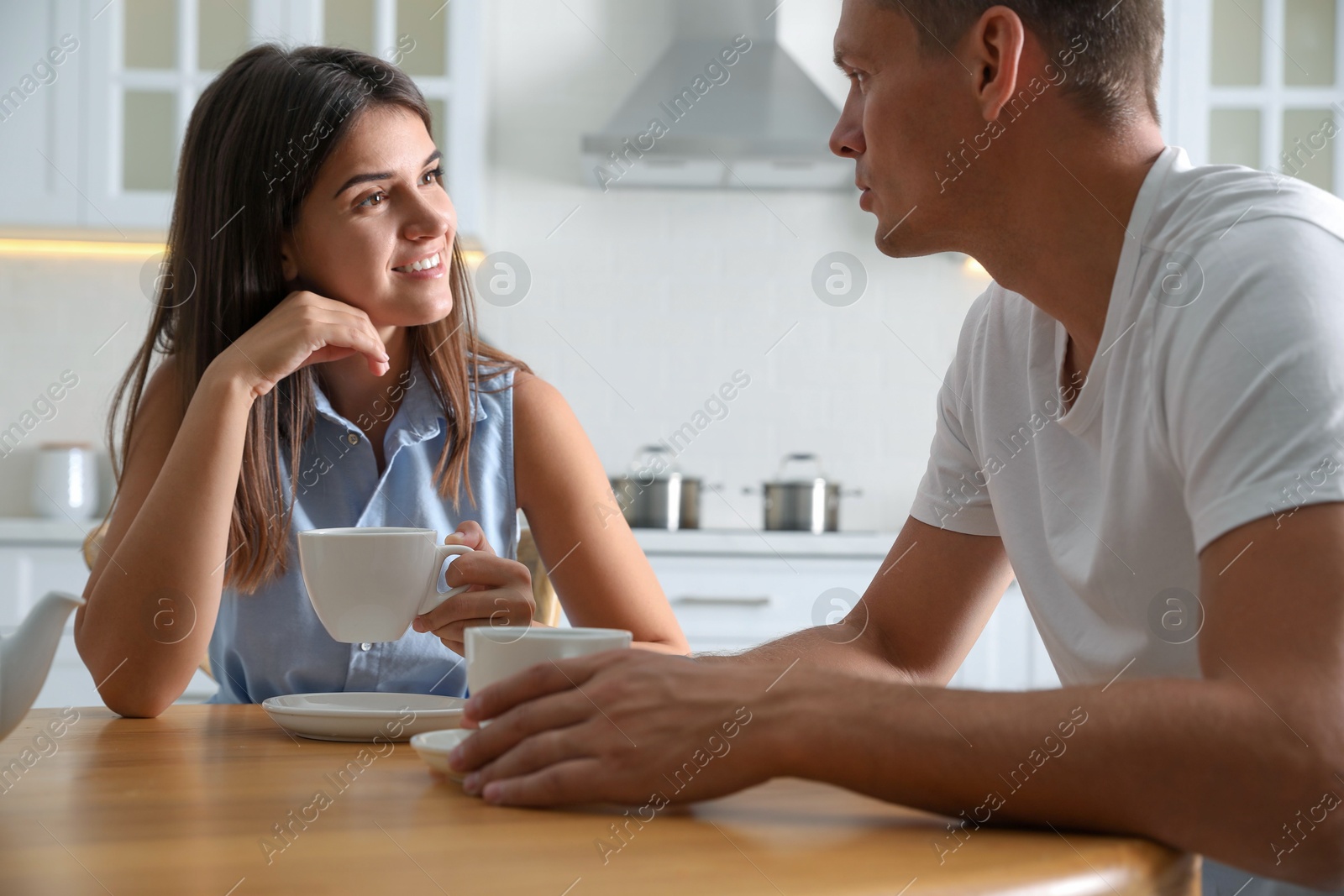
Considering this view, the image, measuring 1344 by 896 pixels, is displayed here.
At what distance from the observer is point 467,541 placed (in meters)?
1.09

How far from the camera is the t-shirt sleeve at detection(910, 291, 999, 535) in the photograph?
3.74 ft

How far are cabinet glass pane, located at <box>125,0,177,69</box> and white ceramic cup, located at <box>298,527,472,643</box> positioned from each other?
2481mm

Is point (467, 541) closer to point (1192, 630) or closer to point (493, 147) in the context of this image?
point (1192, 630)

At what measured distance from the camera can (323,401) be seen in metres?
1.39

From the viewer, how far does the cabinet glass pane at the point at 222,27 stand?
2896mm

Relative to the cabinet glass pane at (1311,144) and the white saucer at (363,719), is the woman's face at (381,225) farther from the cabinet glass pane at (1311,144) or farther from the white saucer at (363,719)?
the cabinet glass pane at (1311,144)

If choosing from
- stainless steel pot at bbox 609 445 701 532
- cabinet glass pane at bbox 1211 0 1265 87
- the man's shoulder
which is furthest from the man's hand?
cabinet glass pane at bbox 1211 0 1265 87

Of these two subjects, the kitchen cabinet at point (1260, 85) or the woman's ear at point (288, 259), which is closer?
the woman's ear at point (288, 259)

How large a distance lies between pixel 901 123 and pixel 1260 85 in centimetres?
251

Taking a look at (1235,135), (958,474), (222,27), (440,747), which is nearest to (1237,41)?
(1235,135)

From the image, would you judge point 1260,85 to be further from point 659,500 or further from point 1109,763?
point 1109,763

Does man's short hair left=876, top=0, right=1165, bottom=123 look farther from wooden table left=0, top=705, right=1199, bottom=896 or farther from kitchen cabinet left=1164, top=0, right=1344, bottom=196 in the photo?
kitchen cabinet left=1164, top=0, right=1344, bottom=196

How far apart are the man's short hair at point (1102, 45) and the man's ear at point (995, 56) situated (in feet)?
0.04

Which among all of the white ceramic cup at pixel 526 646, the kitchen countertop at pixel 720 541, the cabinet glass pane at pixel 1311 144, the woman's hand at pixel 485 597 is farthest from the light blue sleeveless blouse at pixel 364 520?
the cabinet glass pane at pixel 1311 144
